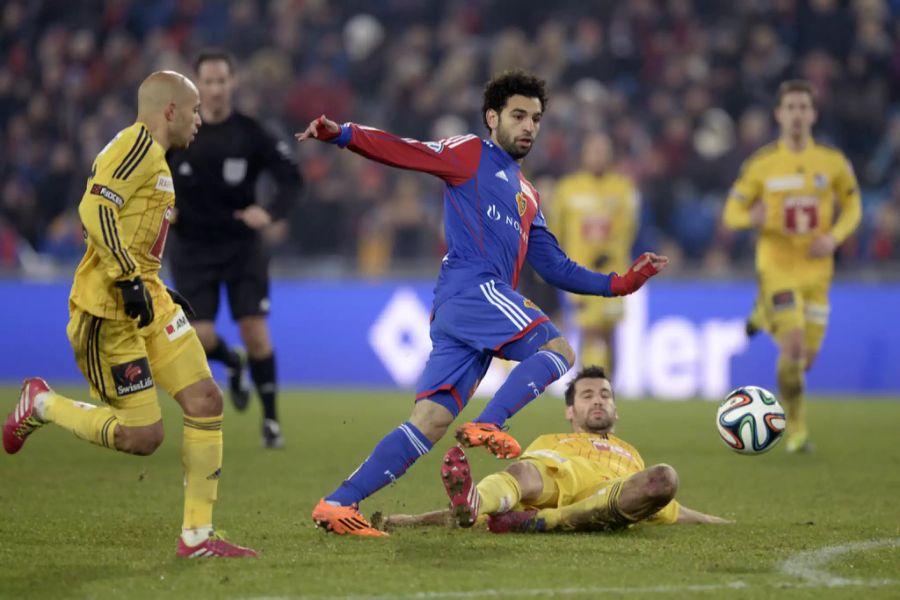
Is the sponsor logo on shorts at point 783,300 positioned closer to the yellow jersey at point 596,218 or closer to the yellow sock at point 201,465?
the yellow jersey at point 596,218

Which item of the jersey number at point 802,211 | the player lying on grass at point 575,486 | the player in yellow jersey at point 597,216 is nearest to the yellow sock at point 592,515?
the player lying on grass at point 575,486

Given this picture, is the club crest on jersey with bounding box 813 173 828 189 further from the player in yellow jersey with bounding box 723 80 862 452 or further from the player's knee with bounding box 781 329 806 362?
the player's knee with bounding box 781 329 806 362

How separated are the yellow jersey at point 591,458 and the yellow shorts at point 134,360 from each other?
170cm

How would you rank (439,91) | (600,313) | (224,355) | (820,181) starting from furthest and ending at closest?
(439,91), (600,313), (820,181), (224,355)

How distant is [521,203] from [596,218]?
7447mm

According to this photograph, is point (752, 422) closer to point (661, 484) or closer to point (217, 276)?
point (661, 484)

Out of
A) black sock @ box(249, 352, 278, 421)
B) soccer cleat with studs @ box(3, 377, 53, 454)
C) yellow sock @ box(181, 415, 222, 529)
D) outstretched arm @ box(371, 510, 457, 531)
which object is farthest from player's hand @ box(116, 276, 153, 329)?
black sock @ box(249, 352, 278, 421)

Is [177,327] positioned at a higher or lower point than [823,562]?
higher

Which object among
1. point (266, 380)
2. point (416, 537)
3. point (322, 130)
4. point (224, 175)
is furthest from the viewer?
point (266, 380)

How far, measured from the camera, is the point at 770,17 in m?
18.3

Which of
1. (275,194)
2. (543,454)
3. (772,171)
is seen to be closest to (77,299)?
(543,454)

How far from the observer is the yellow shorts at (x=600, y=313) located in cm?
1320

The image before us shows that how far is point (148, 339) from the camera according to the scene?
5.51 meters

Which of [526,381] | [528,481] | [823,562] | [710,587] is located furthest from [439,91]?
[710,587]
